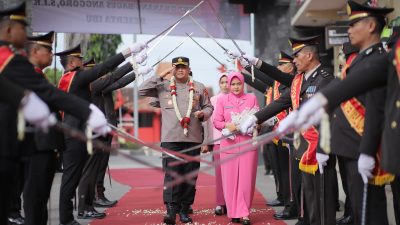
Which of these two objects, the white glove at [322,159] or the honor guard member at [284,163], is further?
the honor guard member at [284,163]

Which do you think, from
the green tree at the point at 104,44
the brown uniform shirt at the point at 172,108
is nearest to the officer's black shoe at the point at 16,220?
the brown uniform shirt at the point at 172,108

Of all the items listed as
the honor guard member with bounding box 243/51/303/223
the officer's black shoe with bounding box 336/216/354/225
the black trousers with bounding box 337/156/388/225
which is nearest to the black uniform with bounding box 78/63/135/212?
the honor guard member with bounding box 243/51/303/223

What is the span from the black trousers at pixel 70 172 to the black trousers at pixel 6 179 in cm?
216

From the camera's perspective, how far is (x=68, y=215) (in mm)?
5684

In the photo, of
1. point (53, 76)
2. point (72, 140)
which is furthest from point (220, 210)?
point (53, 76)

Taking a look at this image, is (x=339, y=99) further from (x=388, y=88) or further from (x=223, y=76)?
(x=223, y=76)

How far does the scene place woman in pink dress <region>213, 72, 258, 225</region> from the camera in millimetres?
5996

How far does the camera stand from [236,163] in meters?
6.09

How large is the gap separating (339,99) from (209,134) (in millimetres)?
5235

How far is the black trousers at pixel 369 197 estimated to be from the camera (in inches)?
139

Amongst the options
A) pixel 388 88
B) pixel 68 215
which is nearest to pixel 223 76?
pixel 68 215

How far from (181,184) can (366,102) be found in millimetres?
3148

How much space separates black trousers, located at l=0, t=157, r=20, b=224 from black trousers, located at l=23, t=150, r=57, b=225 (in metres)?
0.87

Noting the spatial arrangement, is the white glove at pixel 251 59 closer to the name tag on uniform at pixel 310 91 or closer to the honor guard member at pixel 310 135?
the honor guard member at pixel 310 135
